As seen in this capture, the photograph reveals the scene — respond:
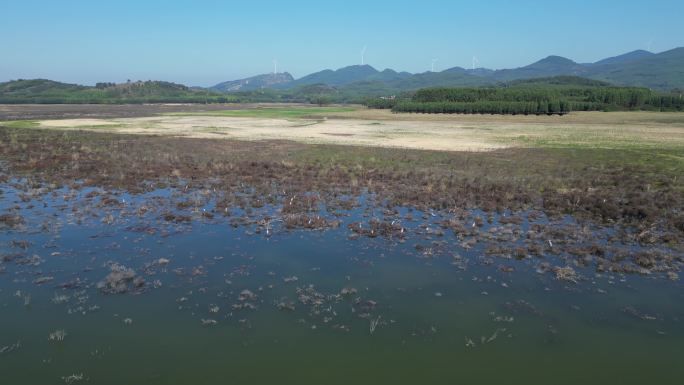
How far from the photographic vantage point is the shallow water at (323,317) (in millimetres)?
8695

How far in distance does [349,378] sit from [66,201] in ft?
60.6

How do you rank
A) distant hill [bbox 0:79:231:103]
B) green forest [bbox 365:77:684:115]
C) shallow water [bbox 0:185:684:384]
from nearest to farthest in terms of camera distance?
shallow water [bbox 0:185:684:384] < green forest [bbox 365:77:684:115] < distant hill [bbox 0:79:231:103]

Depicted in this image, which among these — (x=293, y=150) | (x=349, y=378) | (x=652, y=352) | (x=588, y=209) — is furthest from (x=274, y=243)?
(x=293, y=150)

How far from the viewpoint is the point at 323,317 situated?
10.7 meters

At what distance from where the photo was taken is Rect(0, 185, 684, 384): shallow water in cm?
870

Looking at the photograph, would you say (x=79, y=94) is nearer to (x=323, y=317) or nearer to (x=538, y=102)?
(x=538, y=102)

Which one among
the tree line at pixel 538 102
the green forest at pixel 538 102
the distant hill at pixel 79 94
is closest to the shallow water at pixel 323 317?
the green forest at pixel 538 102

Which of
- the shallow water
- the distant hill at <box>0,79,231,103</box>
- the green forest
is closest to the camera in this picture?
the shallow water

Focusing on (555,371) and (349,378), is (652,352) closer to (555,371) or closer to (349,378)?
(555,371)

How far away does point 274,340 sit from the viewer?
381 inches

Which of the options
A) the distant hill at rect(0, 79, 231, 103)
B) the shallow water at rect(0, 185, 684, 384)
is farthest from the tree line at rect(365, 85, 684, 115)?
the distant hill at rect(0, 79, 231, 103)

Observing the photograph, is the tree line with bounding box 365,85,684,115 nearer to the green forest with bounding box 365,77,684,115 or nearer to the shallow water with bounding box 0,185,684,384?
Answer: the green forest with bounding box 365,77,684,115

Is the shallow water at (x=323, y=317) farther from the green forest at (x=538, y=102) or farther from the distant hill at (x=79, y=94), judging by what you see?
the distant hill at (x=79, y=94)

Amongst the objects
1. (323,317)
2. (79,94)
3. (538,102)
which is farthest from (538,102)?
(79,94)
